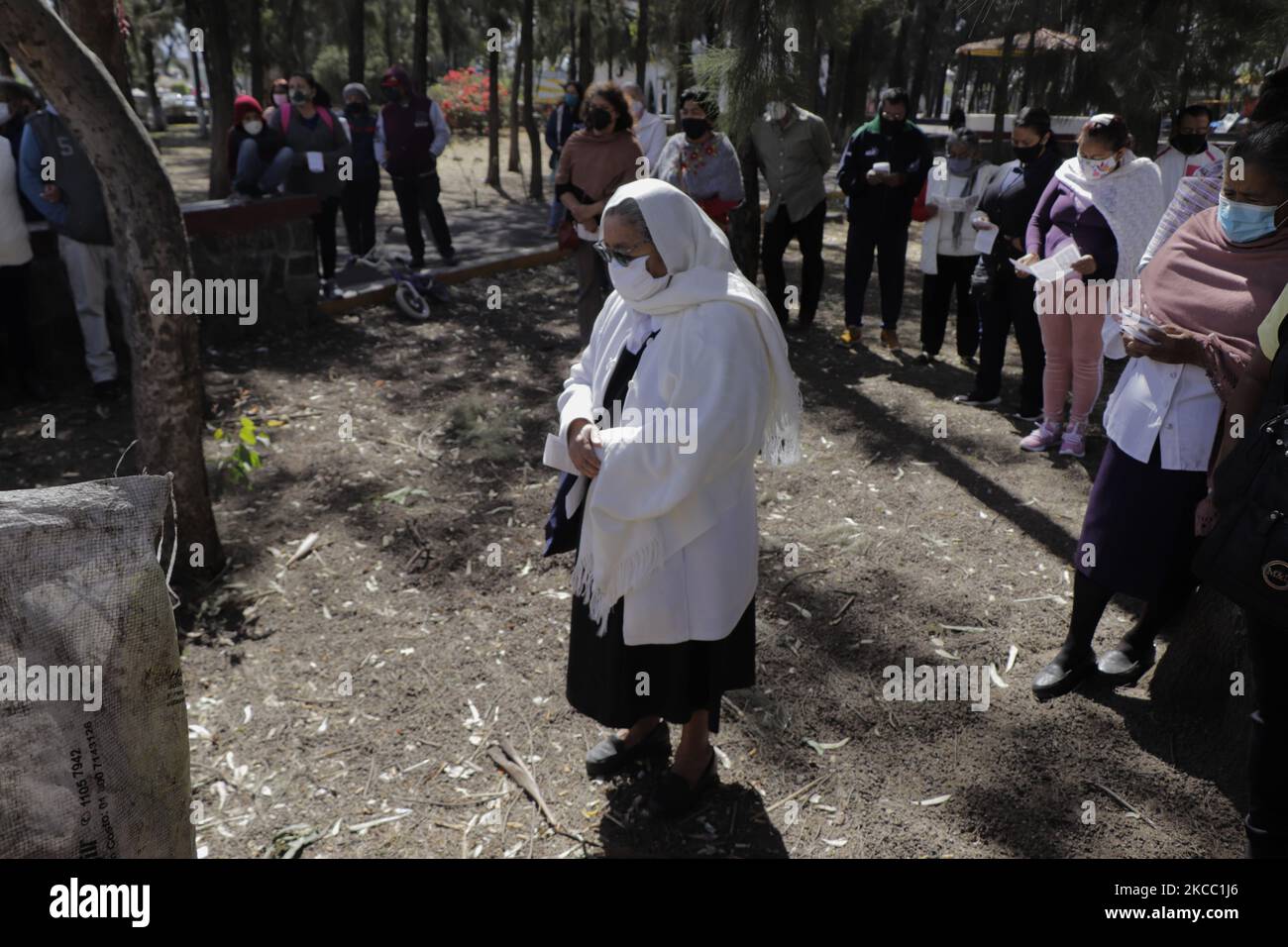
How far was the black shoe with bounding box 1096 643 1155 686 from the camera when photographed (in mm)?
3680

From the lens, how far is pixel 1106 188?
531 centimetres

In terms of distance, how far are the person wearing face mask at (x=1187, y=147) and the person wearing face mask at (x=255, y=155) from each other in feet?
23.1

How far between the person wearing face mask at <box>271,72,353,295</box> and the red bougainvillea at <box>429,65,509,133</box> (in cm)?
2120

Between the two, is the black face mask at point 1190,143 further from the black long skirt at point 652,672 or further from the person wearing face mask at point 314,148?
the person wearing face mask at point 314,148

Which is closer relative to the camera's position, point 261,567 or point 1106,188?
point 261,567

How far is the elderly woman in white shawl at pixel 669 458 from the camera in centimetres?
260

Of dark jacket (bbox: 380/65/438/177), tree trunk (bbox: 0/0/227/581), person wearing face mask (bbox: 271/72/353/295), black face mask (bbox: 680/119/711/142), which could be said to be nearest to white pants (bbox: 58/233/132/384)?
person wearing face mask (bbox: 271/72/353/295)

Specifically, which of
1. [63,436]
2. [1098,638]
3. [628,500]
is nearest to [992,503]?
[1098,638]

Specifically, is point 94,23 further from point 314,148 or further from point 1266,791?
point 1266,791

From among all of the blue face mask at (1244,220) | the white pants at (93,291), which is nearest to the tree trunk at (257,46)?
the white pants at (93,291)

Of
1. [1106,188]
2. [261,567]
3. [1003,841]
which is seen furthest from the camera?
[1106,188]

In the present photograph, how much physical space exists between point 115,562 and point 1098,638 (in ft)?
12.0

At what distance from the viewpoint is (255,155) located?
8.16 m

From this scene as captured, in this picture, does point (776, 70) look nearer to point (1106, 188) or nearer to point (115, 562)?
point (1106, 188)
